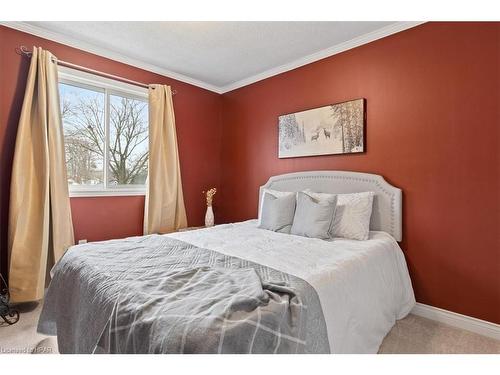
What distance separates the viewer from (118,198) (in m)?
3.16

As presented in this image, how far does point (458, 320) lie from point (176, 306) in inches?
90.0

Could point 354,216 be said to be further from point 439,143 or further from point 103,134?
point 103,134

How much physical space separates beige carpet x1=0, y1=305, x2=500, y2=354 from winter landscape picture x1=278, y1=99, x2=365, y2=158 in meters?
1.59

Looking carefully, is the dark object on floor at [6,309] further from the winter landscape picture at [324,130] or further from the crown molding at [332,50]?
the crown molding at [332,50]

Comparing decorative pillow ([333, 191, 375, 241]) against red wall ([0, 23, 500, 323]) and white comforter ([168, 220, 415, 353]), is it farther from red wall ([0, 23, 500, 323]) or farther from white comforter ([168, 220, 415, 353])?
red wall ([0, 23, 500, 323])

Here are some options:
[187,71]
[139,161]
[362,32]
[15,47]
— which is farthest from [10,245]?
[362,32]

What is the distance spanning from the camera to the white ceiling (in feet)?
8.14

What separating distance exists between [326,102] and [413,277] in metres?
1.87

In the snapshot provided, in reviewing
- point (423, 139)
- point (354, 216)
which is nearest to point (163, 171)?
point (354, 216)

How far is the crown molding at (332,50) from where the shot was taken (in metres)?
2.44

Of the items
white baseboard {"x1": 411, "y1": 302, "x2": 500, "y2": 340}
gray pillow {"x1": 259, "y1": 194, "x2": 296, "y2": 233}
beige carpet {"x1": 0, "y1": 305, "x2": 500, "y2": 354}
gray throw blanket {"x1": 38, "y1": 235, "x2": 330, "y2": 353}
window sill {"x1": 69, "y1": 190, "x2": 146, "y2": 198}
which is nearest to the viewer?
gray throw blanket {"x1": 38, "y1": 235, "x2": 330, "y2": 353}

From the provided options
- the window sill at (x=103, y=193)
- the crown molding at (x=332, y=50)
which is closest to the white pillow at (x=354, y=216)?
the crown molding at (x=332, y=50)

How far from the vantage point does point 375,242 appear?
2145 millimetres

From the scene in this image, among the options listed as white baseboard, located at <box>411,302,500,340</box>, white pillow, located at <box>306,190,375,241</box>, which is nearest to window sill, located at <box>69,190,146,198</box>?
white pillow, located at <box>306,190,375,241</box>
